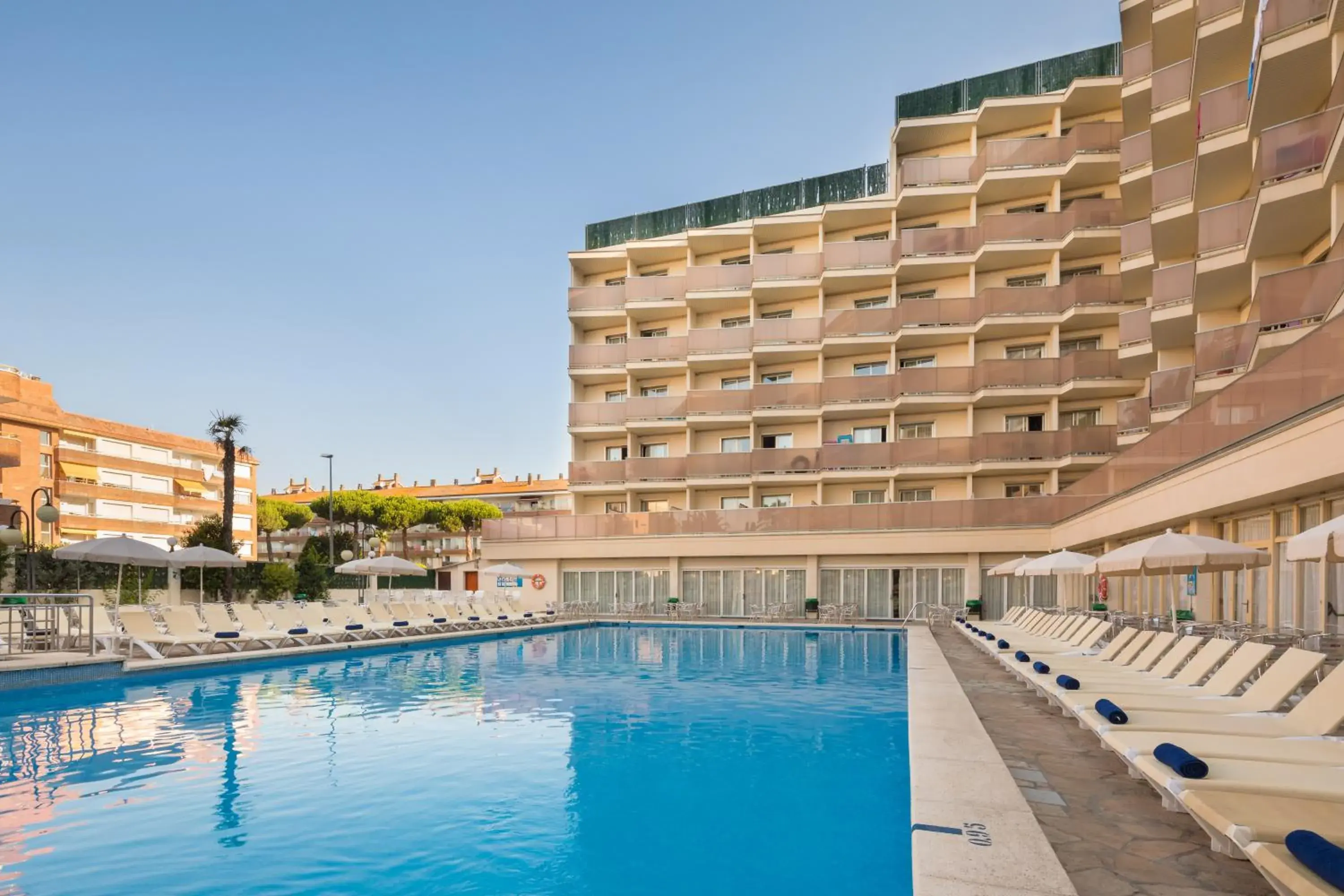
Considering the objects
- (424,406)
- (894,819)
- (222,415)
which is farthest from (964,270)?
(424,406)

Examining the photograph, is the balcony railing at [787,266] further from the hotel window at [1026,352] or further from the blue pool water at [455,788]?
the blue pool water at [455,788]

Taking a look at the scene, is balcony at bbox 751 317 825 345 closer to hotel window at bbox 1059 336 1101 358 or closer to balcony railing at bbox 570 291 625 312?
balcony railing at bbox 570 291 625 312

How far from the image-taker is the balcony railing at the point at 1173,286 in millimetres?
20722

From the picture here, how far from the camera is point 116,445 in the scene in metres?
60.9

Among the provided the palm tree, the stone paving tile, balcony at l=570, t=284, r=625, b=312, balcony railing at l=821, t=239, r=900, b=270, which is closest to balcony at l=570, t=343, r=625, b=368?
balcony at l=570, t=284, r=625, b=312

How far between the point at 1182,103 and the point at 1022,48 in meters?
20.3

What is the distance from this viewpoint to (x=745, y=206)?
37250mm

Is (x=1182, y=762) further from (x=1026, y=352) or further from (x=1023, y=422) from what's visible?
(x=1026, y=352)

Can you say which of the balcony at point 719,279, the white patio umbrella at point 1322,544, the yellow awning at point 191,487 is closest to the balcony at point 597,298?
the balcony at point 719,279

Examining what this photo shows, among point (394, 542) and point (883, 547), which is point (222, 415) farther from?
point (394, 542)

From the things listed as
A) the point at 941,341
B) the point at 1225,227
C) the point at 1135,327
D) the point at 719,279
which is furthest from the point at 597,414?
the point at 1225,227

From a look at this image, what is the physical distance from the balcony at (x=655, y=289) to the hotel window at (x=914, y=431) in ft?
35.2

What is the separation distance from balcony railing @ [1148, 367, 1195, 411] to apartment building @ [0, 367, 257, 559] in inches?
2092

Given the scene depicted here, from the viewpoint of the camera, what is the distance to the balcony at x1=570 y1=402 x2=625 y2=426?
36.2m
